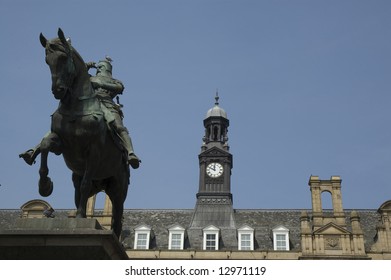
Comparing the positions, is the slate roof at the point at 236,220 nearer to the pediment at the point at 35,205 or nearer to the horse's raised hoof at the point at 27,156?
the pediment at the point at 35,205

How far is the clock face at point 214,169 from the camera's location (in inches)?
2124

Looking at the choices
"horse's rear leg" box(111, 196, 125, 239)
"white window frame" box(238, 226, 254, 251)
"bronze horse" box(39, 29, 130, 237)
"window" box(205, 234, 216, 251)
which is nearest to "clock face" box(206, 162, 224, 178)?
"white window frame" box(238, 226, 254, 251)

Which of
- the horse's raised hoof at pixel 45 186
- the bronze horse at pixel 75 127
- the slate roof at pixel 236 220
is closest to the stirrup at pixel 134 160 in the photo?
the bronze horse at pixel 75 127

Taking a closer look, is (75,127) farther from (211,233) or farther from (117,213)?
(211,233)

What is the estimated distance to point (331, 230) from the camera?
43281 millimetres

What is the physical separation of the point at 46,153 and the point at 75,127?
2.26 feet

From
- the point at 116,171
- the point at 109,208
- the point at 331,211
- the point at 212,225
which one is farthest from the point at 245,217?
the point at 116,171

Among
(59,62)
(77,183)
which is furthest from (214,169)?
(59,62)

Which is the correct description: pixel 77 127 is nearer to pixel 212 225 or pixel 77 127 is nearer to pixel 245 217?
pixel 212 225
